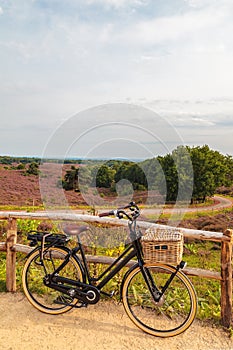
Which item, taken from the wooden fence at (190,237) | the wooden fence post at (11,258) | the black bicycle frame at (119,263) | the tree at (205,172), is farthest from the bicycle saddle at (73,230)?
the tree at (205,172)

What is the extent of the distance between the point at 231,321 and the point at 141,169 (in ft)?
10.1

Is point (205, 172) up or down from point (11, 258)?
up

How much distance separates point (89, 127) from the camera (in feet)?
16.7

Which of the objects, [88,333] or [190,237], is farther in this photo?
[190,237]

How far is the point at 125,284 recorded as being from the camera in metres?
3.48

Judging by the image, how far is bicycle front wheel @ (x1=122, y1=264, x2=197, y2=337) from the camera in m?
3.38

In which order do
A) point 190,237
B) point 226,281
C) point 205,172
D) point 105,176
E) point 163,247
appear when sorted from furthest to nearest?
point 205,172 → point 105,176 → point 190,237 → point 226,281 → point 163,247

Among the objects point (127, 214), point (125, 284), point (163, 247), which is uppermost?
point (127, 214)

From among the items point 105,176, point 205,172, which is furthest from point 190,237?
point 205,172

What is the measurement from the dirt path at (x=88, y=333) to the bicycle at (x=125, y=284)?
110mm

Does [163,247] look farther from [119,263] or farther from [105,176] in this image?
[105,176]

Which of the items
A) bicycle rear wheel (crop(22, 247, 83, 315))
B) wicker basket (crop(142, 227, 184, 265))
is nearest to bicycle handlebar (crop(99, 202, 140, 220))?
wicker basket (crop(142, 227, 184, 265))

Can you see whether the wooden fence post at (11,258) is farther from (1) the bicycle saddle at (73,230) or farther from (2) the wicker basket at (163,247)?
(2) the wicker basket at (163,247)

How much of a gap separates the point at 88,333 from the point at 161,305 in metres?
0.81
